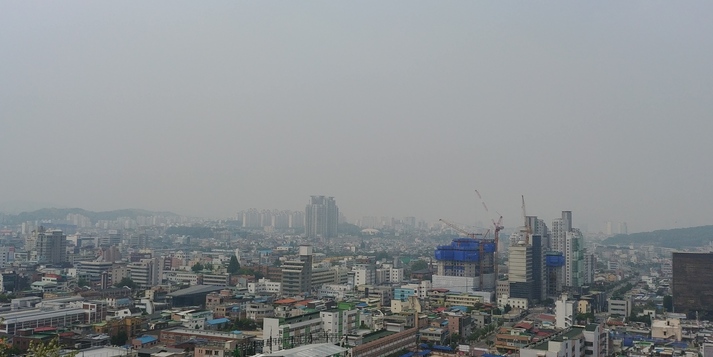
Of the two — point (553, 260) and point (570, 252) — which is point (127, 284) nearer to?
point (553, 260)

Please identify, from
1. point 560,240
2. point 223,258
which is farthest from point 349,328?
point 223,258

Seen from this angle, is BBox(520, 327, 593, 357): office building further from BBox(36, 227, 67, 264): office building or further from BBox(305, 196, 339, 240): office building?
BBox(305, 196, 339, 240): office building

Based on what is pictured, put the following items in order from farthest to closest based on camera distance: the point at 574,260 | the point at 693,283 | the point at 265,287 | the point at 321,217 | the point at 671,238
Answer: the point at 321,217 < the point at 671,238 < the point at 574,260 < the point at 265,287 < the point at 693,283

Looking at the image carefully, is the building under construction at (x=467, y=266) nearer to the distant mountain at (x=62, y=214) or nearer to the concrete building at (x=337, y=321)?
Answer: the concrete building at (x=337, y=321)

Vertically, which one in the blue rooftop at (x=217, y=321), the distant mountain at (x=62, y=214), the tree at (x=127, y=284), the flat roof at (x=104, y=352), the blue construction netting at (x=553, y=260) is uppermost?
the distant mountain at (x=62, y=214)

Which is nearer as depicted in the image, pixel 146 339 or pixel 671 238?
pixel 146 339

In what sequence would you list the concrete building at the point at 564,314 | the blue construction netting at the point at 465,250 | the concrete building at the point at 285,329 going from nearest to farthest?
1. the concrete building at the point at 285,329
2. the concrete building at the point at 564,314
3. the blue construction netting at the point at 465,250

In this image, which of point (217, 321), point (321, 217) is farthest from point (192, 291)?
point (321, 217)

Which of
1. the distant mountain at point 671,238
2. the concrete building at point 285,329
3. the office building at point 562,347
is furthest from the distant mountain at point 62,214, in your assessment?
the office building at point 562,347
